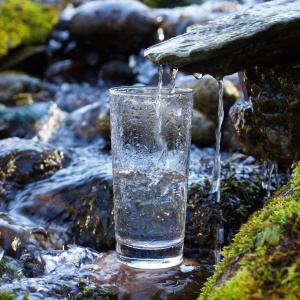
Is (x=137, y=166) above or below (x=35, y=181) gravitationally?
above

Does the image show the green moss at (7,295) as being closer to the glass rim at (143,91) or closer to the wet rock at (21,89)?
the glass rim at (143,91)

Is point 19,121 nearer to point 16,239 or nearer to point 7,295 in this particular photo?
point 16,239

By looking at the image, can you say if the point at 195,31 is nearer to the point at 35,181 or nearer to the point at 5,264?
the point at 5,264

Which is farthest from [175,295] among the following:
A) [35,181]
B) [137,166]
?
[35,181]

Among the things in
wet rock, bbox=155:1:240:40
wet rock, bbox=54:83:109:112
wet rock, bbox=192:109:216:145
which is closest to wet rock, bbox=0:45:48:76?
wet rock, bbox=54:83:109:112

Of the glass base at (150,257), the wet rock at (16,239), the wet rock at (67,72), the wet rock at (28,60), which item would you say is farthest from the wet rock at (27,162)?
the wet rock at (28,60)
